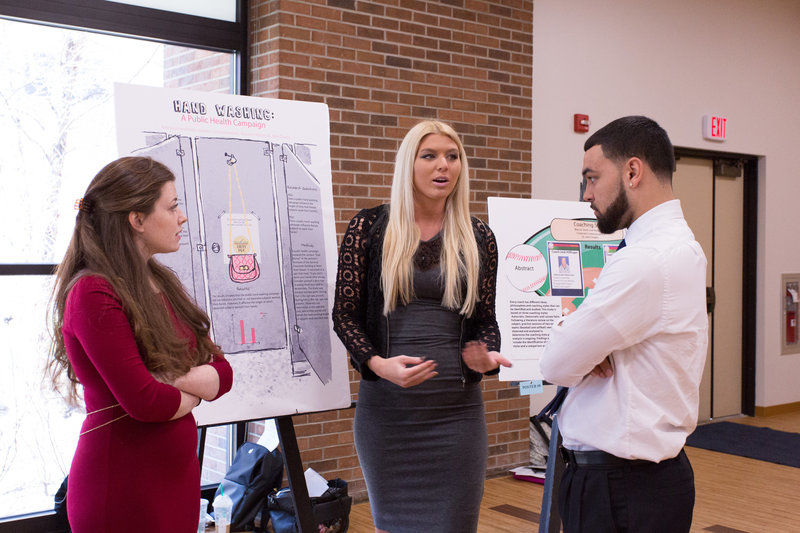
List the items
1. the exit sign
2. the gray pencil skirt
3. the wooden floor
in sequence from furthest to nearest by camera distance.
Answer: the exit sign
the wooden floor
the gray pencil skirt

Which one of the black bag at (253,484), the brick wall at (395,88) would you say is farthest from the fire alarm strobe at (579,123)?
the black bag at (253,484)

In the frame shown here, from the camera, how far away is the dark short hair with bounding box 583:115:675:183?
1737 mm

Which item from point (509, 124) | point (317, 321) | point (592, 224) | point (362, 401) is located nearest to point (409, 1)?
point (509, 124)

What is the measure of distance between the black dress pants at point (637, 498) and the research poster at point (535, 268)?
1.56 meters

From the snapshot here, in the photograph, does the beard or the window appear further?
the window

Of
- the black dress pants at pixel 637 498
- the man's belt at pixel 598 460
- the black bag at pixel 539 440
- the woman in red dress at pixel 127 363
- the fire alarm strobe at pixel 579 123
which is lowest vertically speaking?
the black bag at pixel 539 440

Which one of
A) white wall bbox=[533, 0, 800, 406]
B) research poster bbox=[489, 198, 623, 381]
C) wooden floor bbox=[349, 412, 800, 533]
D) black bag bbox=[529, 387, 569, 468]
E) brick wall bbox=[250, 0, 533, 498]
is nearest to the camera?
research poster bbox=[489, 198, 623, 381]

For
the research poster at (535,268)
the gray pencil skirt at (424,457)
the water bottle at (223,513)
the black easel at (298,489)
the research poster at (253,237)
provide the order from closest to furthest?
the gray pencil skirt at (424,457)
the black easel at (298,489)
the research poster at (253,237)
the research poster at (535,268)
the water bottle at (223,513)

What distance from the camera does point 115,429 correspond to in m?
1.67

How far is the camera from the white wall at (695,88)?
217 inches

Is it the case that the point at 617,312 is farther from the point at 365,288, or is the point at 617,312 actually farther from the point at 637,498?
the point at 365,288

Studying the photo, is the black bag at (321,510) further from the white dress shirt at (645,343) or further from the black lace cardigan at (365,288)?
the white dress shirt at (645,343)

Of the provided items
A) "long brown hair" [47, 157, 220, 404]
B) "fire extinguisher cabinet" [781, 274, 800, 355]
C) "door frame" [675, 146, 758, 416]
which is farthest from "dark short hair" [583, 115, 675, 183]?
"fire extinguisher cabinet" [781, 274, 800, 355]

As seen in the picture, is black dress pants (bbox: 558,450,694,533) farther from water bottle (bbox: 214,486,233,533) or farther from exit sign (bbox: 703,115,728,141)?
exit sign (bbox: 703,115,728,141)
